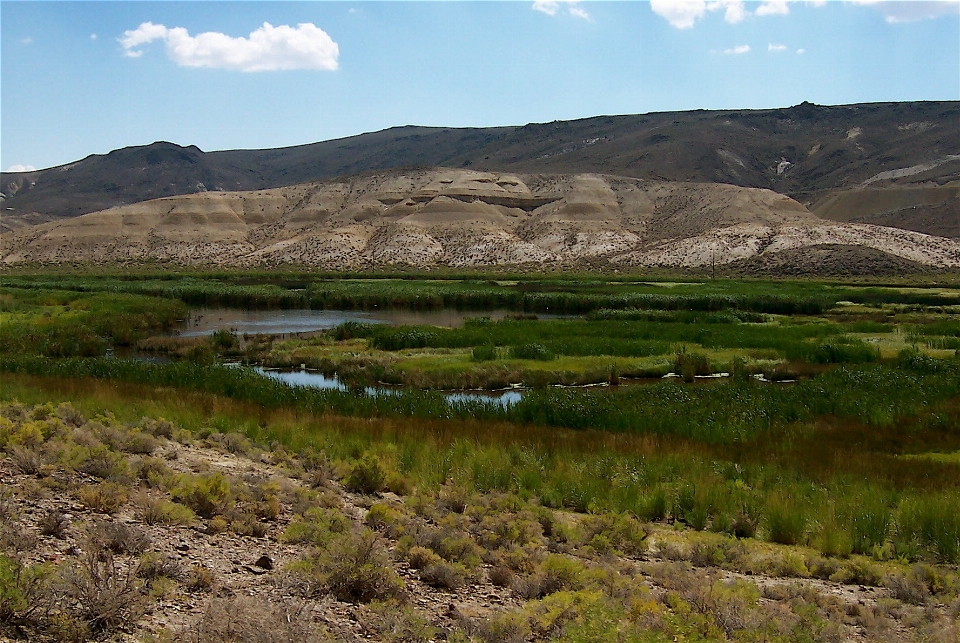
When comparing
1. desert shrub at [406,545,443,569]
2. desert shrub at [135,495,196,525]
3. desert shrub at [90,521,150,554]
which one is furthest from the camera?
desert shrub at [135,495,196,525]

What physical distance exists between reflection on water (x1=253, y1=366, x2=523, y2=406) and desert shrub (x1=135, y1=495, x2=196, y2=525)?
42.1 feet

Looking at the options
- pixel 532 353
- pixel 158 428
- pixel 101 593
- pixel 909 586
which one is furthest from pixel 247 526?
pixel 532 353

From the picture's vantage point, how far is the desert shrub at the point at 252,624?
696 cm

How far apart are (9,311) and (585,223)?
9154 cm

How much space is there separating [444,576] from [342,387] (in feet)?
59.5

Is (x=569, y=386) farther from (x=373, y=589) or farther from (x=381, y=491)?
(x=373, y=589)

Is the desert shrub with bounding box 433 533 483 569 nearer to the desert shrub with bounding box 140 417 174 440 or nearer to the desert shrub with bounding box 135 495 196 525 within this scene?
the desert shrub with bounding box 135 495 196 525

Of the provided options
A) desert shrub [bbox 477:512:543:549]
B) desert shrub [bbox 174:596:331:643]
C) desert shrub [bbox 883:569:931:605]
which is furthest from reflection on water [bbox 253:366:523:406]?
desert shrub [bbox 174:596:331:643]

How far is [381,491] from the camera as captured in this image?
13.1 meters

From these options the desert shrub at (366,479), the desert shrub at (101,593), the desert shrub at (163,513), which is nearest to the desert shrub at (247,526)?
the desert shrub at (163,513)

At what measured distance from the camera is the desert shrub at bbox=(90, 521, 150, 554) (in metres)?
8.66

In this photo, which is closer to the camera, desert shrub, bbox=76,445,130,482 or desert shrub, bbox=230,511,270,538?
desert shrub, bbox=230,511,270,538

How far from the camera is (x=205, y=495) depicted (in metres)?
10.6

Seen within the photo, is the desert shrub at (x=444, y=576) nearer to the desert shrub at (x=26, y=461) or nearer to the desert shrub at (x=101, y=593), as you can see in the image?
the desert shrub at (x=101, y=593)
